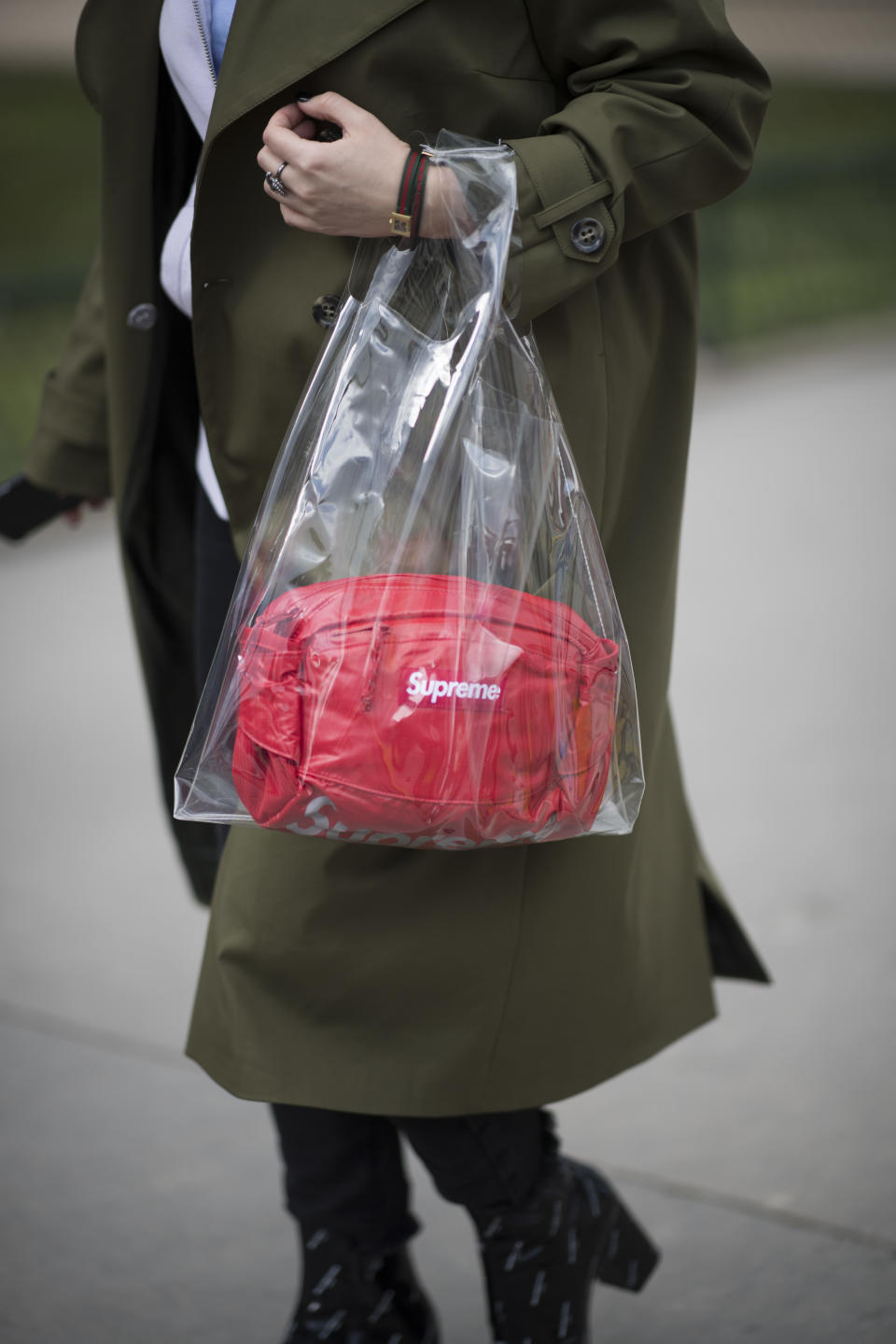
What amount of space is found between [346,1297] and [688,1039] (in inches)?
38.6

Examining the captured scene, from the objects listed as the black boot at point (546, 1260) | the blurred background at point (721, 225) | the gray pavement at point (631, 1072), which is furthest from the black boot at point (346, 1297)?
the blurred background at point (721, 225)

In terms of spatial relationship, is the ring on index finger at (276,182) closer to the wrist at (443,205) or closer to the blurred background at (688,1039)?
the wrist at (443,205)

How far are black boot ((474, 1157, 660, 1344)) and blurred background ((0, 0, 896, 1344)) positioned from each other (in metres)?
0.27

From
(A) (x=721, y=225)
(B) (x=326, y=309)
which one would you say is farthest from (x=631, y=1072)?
(A) (x=721, y=225)

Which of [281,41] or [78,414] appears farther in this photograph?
[78,414]

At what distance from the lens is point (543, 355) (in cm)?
126

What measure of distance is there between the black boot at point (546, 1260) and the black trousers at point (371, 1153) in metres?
0.03

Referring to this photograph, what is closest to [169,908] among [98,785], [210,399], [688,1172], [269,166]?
[98,785]

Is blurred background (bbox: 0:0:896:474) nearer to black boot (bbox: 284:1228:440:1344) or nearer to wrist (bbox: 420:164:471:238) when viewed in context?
black boot (bbox: 284:1228:440:1344)

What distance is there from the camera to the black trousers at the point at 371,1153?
146cm

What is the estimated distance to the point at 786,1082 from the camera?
2.23m

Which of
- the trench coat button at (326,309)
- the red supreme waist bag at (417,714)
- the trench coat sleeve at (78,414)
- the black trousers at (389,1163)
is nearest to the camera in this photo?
the red supreme waist bag at (417,714)

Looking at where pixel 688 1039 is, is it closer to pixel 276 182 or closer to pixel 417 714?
pixel 417 714

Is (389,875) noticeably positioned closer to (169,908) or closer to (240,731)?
(240,731)
